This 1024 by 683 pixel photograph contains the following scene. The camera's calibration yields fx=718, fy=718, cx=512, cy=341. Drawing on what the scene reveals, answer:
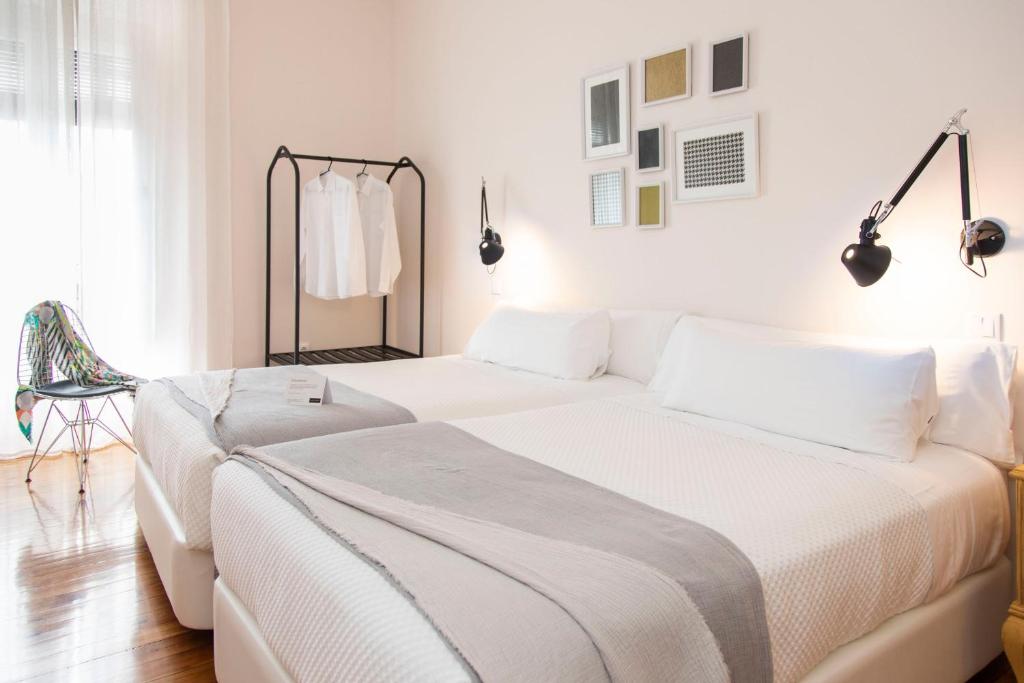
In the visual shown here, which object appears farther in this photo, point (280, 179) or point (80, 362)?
point (280, 179)

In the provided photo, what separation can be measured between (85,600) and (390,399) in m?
1.17

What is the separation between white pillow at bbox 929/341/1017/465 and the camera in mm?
1981

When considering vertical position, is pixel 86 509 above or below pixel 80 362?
below

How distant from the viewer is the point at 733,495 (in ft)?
5.23

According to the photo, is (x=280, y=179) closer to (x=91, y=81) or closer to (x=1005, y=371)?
(x=91, y=81)

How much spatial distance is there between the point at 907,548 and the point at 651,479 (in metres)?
0.57

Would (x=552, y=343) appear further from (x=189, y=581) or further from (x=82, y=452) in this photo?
(x=82, y=452)

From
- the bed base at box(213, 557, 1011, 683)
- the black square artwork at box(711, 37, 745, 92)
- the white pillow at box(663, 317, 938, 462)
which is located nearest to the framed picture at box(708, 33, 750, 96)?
the black square artwork at box(711, 37, 745, 92)

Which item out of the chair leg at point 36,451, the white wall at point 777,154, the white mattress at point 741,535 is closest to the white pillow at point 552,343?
the white wall at point 777,154

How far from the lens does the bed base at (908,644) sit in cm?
145

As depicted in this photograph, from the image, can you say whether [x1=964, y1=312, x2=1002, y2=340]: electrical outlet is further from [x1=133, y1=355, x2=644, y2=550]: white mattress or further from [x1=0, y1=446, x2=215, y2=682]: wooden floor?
[x1=0, y1=446, x2=215, y2=682]: wooden floor

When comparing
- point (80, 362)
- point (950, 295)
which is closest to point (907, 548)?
point (950, 295)

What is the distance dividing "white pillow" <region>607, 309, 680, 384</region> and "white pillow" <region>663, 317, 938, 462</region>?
1.56ft

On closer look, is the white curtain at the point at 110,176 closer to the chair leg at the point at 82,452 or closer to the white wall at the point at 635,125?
the white wall at the point at 635,125
